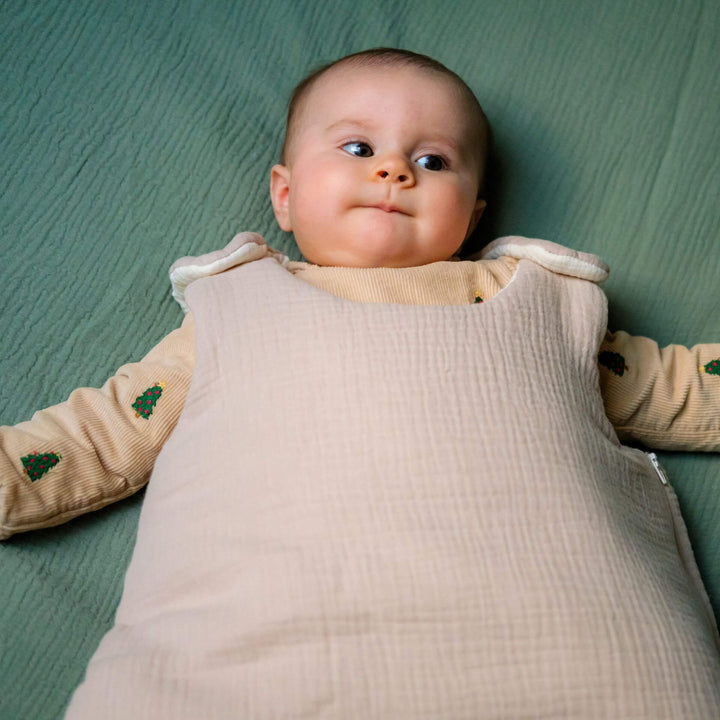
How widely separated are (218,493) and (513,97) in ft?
2.82

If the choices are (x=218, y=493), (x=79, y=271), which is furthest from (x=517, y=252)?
(x=79, y=271)

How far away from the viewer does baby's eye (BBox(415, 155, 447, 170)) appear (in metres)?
1.06

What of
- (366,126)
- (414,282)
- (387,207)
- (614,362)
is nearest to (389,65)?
(366,126)

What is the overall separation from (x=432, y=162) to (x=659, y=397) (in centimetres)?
45

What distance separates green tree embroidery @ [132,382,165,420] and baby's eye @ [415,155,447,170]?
454mm

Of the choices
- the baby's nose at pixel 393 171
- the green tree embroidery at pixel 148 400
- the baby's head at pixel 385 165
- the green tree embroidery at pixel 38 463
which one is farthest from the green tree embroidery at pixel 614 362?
the green tree embroidery at pixel 38 463

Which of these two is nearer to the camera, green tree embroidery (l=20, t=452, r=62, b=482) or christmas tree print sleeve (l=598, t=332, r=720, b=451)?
green tree embroidery (l=20, t=452, r=62, b=482)

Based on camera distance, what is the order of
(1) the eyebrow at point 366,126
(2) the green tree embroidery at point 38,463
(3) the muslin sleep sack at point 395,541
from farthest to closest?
(1) the eyebrow at point 366,126 → (2) the green tree embroidery at point 38,463 → (3) the muslin sleep sack at point 395,541

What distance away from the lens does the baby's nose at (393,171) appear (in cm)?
100

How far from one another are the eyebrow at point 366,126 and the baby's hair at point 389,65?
0.07 meters

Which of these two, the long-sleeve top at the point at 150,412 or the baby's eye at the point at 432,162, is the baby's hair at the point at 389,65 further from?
the long-sleeve top at the point at 150,412

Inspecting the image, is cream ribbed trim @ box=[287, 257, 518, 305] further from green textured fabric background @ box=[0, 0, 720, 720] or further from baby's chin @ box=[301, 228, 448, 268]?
green textured fabric background @ box=[0, 0, 720, 720]

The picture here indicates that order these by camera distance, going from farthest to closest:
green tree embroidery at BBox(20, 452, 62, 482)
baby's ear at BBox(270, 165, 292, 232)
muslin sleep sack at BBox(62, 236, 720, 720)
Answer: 1. baby's ear at BBox(270, 165, 292, 232)
2. green tree embroidery at BBox(20, 452, 62, 482)
3. muslin sleep sack at BBox(62, 236, 720, 720)

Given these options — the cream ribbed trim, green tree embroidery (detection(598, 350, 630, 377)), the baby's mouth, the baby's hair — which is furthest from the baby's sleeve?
green tree embroidery (detection(598, 350, 630, 377))
